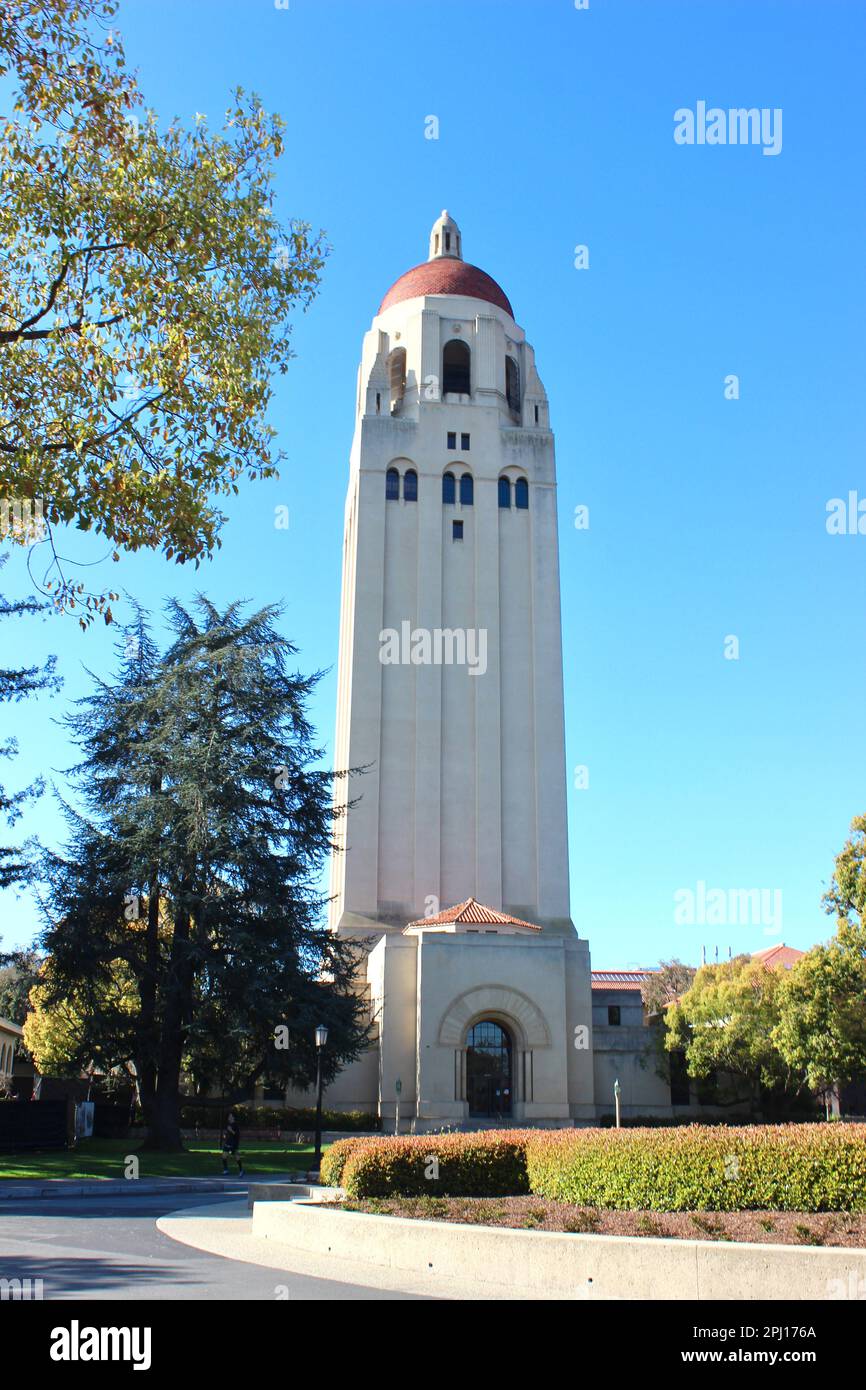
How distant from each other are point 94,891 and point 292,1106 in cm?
1361

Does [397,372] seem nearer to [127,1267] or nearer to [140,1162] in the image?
[140,1162]

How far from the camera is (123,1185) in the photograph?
22.4m

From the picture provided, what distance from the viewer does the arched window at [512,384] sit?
53178mm

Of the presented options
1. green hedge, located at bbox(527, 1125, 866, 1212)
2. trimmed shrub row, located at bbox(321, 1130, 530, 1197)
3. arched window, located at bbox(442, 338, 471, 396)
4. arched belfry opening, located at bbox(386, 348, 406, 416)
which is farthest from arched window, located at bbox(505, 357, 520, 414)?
green hedge, located at bbox(527, 1125, 866, 1212)

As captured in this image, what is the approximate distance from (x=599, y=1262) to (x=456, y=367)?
158 ft

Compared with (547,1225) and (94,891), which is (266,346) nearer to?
(547,1225)

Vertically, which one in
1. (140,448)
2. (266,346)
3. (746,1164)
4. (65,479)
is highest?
(266,346)

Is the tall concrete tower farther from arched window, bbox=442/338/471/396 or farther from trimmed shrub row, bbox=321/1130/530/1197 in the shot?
trimmed shrub row, bbox=321/1130/530/1197

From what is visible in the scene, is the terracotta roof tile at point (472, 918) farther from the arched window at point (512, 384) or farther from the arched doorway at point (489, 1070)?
Result: the arched window at point (512, 384)

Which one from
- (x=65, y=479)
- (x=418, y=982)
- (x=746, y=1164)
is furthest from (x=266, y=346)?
(x=418, y=982)

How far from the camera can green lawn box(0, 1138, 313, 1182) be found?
79.9 ft

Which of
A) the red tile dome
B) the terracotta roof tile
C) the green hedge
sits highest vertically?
the red tile dome

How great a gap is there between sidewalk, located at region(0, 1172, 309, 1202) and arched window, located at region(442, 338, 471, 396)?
38.1 m

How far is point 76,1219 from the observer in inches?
655
